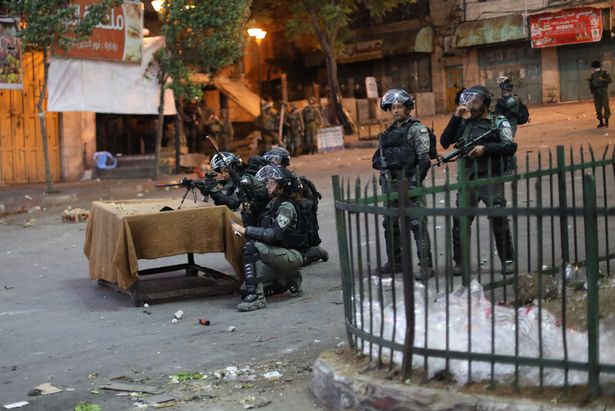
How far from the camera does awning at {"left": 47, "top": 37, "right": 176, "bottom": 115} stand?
21.2m

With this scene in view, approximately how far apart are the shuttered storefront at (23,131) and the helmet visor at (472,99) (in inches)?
656

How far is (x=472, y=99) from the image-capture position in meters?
8.26

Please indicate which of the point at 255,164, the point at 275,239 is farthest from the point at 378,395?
the point at 255,164

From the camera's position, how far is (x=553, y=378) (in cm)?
459

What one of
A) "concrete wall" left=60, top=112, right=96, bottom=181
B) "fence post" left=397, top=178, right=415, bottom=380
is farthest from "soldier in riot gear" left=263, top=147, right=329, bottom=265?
"concrete wall" left=60, top=112, right=96, bottom=181

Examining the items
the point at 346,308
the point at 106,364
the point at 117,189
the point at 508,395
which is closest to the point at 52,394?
the point at 106,364

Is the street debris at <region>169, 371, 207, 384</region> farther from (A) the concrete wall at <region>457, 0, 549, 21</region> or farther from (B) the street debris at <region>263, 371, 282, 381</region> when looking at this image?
(A) the concrete wall at <region>457, 0, 549, 21</region>

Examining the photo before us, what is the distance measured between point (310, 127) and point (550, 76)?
11259mm

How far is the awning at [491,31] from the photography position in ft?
114

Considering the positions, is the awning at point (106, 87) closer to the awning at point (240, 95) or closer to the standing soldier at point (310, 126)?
the standing soldier at point (310, 126)

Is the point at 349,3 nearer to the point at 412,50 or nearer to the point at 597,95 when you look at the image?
the point at 412,50

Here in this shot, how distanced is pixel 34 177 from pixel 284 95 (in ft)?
51.3

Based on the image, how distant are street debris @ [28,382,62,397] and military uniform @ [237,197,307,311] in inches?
93.9

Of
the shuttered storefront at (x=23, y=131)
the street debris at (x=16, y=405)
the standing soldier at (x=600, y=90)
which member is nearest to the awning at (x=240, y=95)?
the shuttered storefront at (x=23, y=131)
